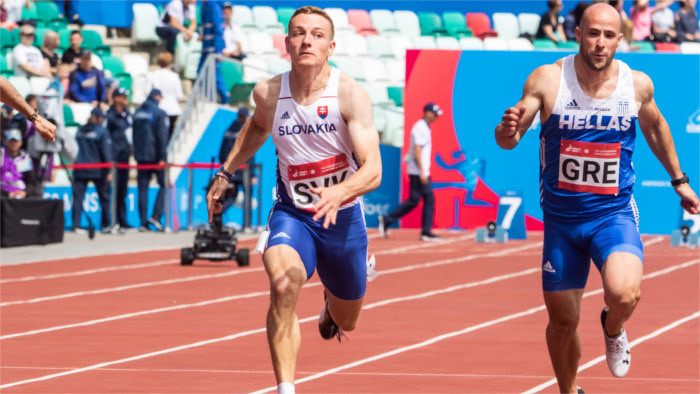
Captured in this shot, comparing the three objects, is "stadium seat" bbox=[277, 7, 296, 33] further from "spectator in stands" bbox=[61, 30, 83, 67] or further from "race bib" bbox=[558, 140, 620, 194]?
"race bib" bbox=[558, 140, 620, 194]

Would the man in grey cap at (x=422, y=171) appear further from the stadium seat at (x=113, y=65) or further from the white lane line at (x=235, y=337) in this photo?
the white lane line at (x=235, y=337)

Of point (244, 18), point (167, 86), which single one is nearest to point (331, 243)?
point (167, 86)

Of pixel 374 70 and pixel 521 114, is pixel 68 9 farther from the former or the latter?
pixel 521 114

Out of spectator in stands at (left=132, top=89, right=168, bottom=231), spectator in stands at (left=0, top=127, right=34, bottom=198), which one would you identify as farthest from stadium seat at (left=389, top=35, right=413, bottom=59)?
spectator in stands at (left=0, top=127, right=34, bottom=198)

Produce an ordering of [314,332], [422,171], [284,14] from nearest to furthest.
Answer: [314,332] < [422,171] < [284,14]

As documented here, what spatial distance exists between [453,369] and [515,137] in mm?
2546

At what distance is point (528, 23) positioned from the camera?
111 ft

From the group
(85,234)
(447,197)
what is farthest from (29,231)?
(447,197)

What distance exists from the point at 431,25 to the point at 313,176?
88.2 feet

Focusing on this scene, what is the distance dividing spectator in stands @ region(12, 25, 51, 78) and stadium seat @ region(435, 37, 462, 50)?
10.6 meters

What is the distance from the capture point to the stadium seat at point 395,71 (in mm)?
31236

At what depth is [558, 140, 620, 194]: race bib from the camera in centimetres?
766

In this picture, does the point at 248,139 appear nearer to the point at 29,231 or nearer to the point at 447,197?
the point at 29,231

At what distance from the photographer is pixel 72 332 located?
37.6 feet
